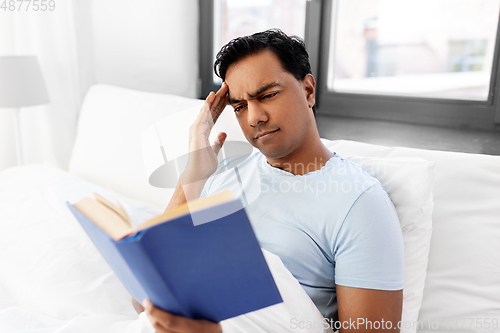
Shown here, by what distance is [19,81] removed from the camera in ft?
5.57

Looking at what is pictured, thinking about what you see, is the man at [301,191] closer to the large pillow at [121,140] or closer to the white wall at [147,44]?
the large pillow at [121,140]

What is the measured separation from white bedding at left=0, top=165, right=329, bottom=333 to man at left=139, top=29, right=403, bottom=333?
0.09 meters

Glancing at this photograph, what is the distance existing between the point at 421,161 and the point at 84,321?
32.2 inches

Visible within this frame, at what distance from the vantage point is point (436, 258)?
939 mm

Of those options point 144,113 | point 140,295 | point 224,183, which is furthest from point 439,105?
point 140,295

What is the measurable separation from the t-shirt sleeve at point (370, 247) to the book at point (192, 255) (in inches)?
9.7

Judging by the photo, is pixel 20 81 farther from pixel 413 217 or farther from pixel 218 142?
pixel 413 217

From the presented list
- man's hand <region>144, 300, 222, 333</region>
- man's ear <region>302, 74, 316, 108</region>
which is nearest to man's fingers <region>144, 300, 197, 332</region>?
A: man's hand <region>144, 300, 222, 333</region>

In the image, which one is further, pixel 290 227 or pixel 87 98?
pixel 87 98

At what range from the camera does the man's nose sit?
35.6 inches

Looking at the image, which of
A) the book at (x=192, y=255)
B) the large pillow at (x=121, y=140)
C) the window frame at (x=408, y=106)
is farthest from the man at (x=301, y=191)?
the window frame at (x=408, y=106)

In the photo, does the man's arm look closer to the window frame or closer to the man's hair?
the man's hair

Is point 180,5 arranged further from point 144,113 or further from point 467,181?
point 467,181

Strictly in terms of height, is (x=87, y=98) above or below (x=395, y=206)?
above
